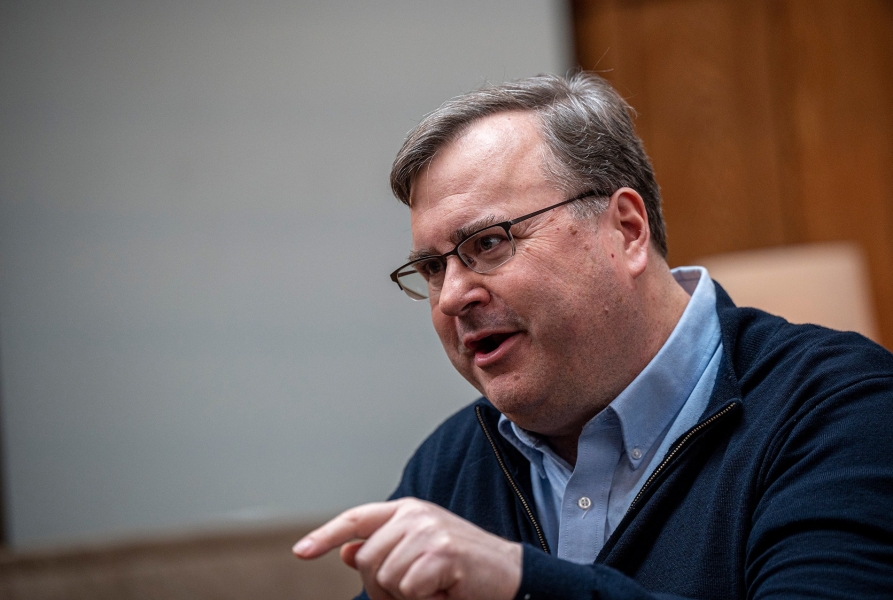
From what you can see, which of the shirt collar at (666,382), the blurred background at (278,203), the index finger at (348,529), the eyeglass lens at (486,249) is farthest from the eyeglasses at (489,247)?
the blurred background at (278,203)

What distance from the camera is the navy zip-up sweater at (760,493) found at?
87 centimetres

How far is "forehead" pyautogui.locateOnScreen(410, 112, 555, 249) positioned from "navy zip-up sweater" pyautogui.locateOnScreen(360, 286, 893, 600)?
1.19 feet

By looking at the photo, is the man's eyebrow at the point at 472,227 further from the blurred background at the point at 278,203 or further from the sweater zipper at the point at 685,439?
the blurred background at the point at 278,203

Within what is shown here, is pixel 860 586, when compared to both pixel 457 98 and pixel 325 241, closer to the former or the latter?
pixel 457 98

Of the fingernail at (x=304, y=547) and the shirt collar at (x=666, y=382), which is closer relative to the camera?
the fingernail at (x=304, y=547)

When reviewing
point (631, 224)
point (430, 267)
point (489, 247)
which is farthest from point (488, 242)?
point (631, 224)

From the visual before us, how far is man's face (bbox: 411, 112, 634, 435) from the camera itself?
1243mm

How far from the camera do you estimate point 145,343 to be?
2900 millimetres

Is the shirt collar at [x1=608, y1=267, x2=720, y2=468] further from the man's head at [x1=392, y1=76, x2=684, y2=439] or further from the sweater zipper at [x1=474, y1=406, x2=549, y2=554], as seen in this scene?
the sweater zipper at [x1=474, y1=406, x2=549, y2=554]

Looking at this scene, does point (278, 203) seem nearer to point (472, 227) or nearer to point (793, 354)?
point (472, 227)

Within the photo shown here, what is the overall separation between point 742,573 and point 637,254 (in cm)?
51

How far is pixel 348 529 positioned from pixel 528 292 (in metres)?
0.50

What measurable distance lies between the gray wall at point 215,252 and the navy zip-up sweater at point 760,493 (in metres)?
1.63

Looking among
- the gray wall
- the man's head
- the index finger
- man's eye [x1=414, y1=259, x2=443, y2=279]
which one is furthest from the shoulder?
the gray wall
